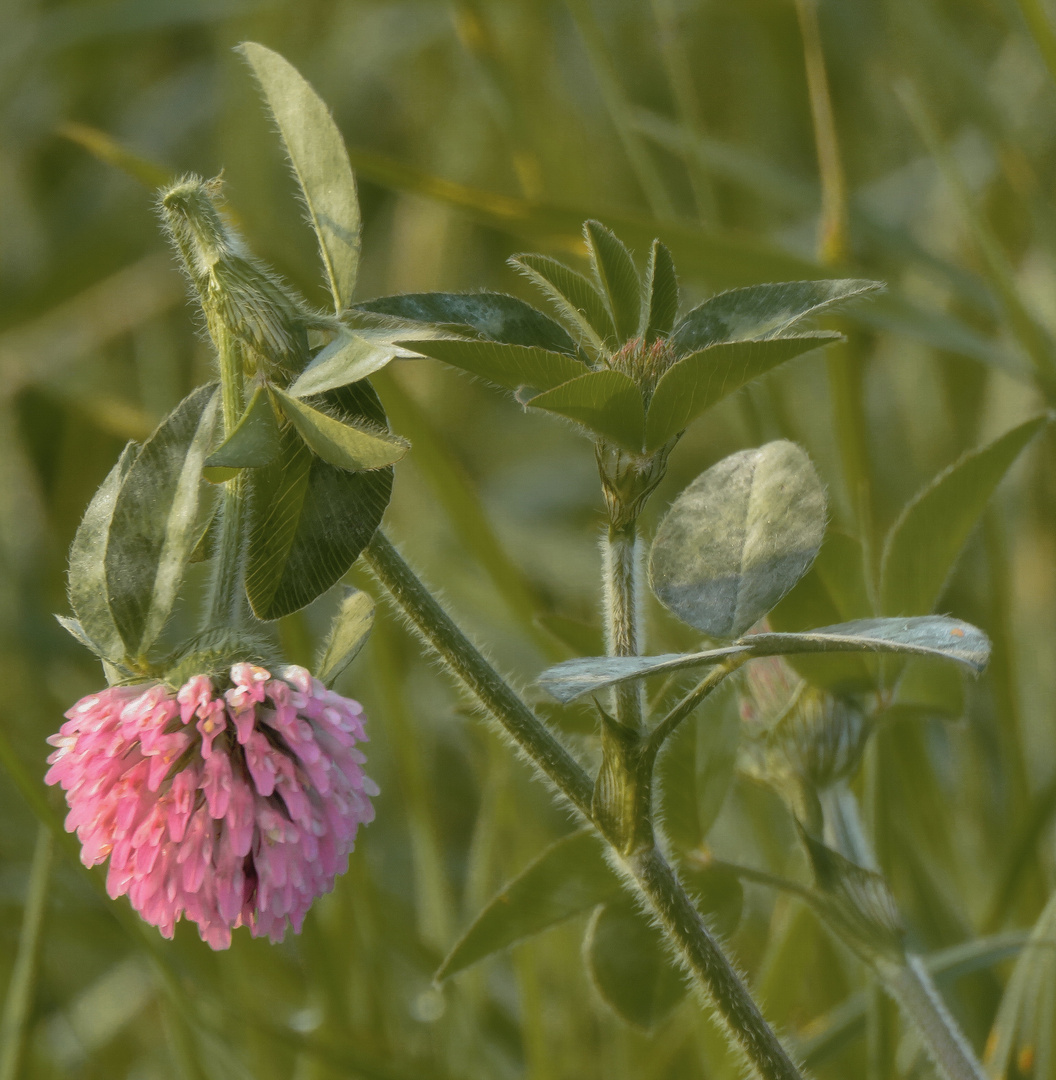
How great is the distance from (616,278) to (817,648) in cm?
21

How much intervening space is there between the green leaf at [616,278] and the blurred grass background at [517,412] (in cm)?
20

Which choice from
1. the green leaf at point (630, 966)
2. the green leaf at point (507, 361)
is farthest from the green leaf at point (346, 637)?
the green leaf at point (630, 966)

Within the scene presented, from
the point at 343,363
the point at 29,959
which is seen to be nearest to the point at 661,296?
the point at 343,363

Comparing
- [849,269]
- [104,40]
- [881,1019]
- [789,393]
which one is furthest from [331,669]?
[104,40]

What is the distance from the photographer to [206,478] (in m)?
0.51

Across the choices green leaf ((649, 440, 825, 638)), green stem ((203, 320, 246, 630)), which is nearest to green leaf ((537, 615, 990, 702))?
green leaf ((649, 440, 825, 638))

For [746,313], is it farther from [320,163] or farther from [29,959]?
[29,959]

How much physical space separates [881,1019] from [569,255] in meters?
0.68

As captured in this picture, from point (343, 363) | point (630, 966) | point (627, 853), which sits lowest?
point (630, 966)

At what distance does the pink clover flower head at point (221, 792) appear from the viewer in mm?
488

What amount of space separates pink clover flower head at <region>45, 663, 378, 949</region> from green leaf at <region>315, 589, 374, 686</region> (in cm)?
2

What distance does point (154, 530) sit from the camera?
510 millimetres

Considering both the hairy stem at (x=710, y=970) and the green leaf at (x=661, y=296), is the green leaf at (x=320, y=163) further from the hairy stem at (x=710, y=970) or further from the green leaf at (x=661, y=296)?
the hairy stem at (x=710, y=970)

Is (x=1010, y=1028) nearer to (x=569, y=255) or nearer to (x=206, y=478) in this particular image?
(x=206, y=478)
